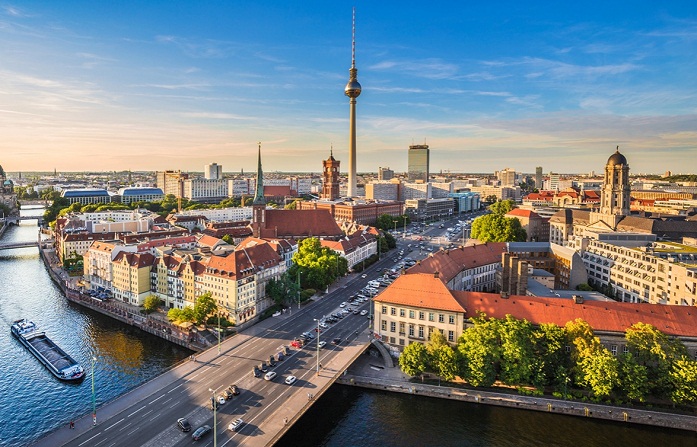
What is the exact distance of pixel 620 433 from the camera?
47.9m

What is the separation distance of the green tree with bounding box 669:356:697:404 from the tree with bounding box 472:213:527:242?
7997 centimetres

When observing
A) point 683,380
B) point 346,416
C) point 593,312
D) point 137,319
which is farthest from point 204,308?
point 683,380

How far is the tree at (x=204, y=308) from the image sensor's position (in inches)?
2820

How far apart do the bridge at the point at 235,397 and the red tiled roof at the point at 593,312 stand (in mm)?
17921

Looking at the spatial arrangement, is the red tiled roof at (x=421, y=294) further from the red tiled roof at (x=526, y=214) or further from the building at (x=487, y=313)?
the red tiled roof at (x=526, y=214)

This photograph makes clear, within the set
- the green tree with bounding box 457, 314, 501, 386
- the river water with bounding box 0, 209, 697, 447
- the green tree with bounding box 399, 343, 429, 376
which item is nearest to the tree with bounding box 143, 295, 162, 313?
the river water with bounding box 0, 209, 697, 447

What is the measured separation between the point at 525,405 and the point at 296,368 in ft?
90.6

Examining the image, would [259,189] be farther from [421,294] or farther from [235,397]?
[235,397]

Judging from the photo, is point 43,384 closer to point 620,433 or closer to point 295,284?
point 295,284

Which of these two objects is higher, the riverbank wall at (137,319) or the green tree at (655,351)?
the green tree at (655,351)

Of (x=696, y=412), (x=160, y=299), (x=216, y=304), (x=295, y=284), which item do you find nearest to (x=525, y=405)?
(x=696, y=412)

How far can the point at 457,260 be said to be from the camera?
278 feet

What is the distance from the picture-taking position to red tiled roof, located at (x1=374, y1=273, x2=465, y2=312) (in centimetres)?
5900

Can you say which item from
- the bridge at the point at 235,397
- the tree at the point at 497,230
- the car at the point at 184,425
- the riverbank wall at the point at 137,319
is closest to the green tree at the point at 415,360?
the bridge at the point at 235,397
